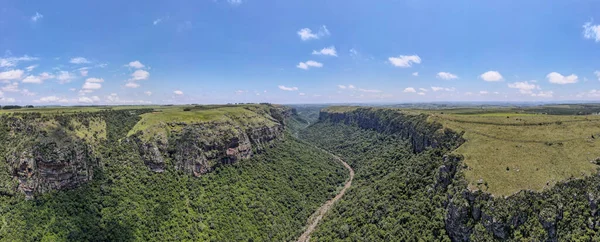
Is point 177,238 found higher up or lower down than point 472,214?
lower down

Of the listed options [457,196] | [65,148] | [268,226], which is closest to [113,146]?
[65,148]

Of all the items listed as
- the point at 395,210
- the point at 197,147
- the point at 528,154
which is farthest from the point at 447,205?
the point at 197,147

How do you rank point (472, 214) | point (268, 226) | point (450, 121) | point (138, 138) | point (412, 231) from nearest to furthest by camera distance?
1. point (472, 214)
2. point (412, 231)
3. point (268, 226)
4. point (138, 138)
5. point (450, 121)

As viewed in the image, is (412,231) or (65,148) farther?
(65,148)

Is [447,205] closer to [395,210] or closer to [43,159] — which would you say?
[395,210]

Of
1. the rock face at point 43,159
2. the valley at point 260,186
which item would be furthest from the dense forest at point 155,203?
the rock face at point 43,159

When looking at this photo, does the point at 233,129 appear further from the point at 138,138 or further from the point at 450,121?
the point at 450,121

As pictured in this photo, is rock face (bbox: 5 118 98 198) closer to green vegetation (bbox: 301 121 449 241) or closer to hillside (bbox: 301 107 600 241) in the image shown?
green vegetation (bbox: 301 121 449 241)
